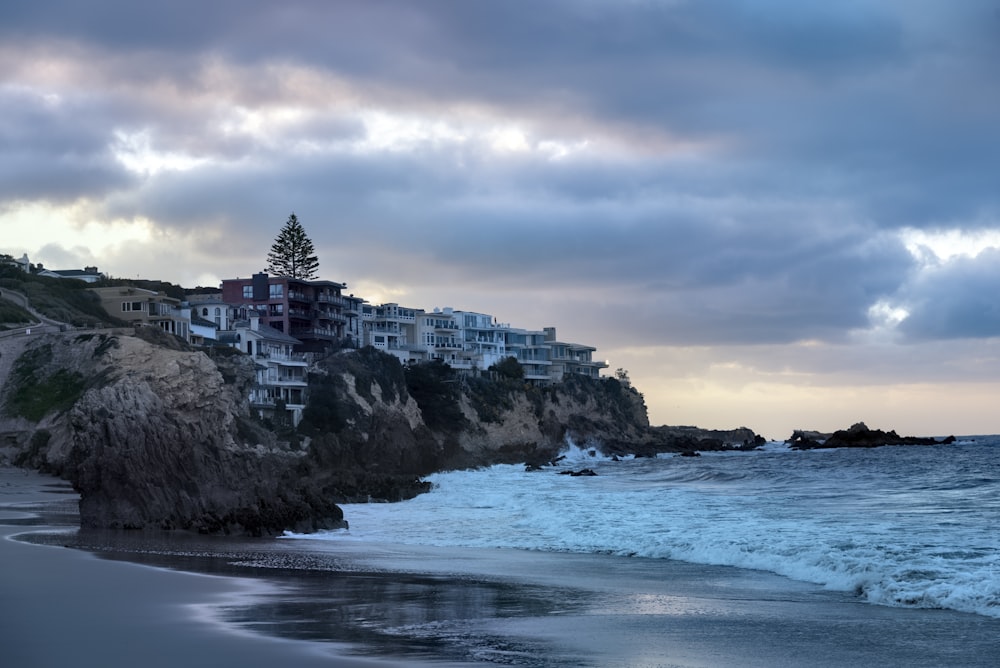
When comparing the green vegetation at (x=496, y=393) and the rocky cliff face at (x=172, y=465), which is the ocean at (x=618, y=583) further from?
the green vegetation at (x=496, y=393)

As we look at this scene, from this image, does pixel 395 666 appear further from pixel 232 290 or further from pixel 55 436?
pixel 232 290

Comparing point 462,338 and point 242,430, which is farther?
point 462,338

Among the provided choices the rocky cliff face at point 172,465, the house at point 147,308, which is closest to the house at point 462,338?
the house at point 147,308

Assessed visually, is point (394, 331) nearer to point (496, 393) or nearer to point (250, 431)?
point (496, 393)

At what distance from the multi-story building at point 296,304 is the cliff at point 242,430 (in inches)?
428

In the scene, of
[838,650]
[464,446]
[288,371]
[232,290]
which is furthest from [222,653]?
[232,290]

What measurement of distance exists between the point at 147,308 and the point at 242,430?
104 ft

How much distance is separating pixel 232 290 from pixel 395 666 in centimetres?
10226

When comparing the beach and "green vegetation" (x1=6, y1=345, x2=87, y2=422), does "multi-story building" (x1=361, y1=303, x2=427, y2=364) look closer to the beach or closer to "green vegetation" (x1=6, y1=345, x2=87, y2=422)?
→ "green vegetation" (x1=6, y1=345, x2=87, y2=422)

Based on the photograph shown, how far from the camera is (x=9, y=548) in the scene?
23609 mm

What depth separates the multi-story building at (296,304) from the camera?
107188mm

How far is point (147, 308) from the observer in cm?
8806

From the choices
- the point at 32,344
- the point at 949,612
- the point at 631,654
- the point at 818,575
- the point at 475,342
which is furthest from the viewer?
the point at 475,342

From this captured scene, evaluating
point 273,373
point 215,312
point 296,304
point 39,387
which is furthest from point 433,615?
point 296,304
